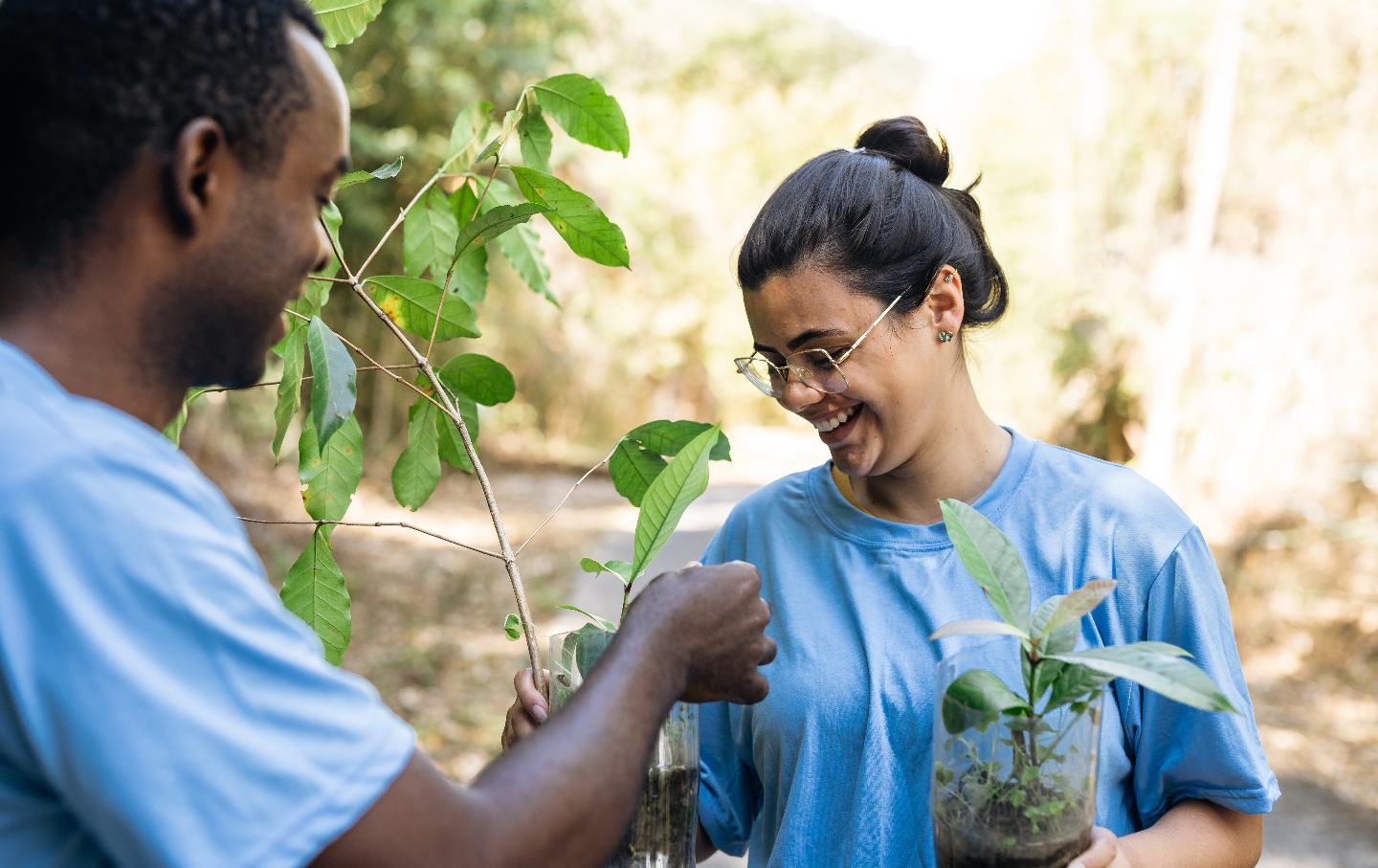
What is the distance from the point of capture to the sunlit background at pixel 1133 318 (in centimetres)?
726

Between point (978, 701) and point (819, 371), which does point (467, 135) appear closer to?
point (819, 371)

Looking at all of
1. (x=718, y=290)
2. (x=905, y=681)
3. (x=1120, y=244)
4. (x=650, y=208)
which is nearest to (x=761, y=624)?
(x=905, y=681)

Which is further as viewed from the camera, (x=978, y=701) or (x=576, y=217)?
(x=576, y=217)

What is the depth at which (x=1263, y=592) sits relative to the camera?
311 inches

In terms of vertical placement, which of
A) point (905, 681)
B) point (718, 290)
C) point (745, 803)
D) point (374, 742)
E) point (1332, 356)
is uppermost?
point (374, 742)

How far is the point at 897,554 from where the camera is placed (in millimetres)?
1799

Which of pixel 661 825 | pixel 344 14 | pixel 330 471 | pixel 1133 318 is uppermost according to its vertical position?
→ pixel 344 14

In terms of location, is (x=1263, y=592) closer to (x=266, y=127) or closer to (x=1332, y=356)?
(x=1332, y=356)

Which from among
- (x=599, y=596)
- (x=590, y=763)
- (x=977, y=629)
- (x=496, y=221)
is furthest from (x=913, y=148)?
(x=599, y=596)

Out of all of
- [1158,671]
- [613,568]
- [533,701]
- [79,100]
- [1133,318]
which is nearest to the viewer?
[79,100]

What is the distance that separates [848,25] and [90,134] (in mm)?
30011

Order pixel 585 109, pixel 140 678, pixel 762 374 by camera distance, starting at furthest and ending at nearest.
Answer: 1. pixel 762 374
2. pixel 585 109
3. pixel 140 678

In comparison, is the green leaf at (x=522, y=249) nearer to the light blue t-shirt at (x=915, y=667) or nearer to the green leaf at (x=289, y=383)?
the green leaf at (x=289, y=383)

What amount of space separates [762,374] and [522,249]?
1.51 ft
